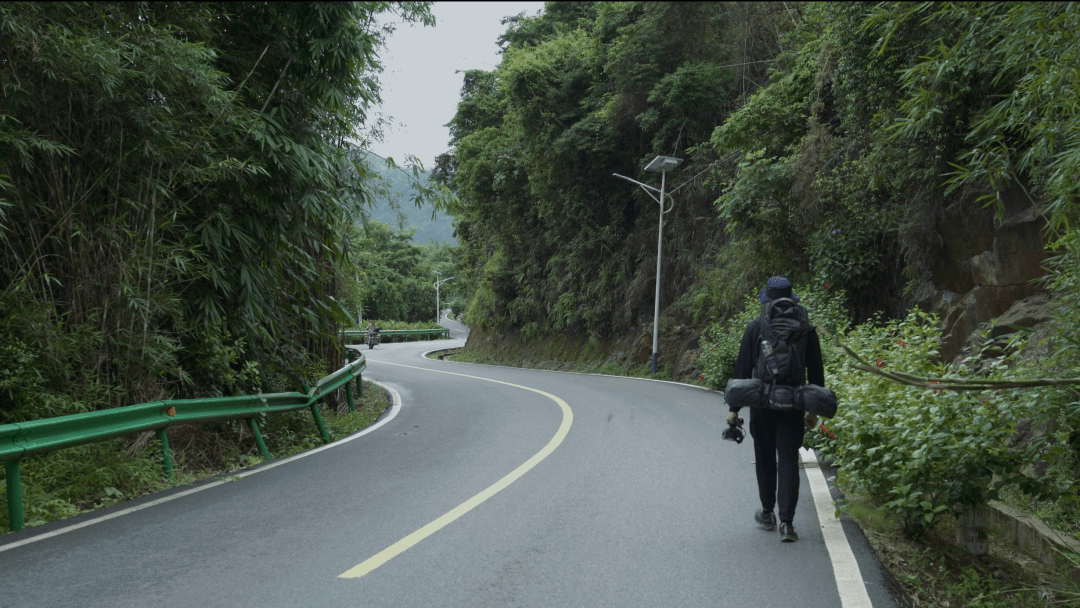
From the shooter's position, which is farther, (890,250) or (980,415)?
(890,250)

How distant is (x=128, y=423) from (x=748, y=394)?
5342mm

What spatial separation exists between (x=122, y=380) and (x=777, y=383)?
6.23m

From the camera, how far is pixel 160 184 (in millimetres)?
7293

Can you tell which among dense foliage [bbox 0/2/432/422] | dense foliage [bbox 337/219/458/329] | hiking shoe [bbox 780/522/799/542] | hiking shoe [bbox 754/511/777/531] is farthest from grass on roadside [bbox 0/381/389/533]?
dense foliage [bbox 337/219/458/329]

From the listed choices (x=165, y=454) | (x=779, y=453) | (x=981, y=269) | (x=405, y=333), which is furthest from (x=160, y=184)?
(x=405, y=333)

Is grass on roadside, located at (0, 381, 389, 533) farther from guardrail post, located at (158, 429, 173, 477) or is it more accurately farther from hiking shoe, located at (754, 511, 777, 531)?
hiking shoe, located at (754, 511, 777, 531)

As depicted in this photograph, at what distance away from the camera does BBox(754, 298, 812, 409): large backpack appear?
16.5 feet

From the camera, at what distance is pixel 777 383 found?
16.7 feet

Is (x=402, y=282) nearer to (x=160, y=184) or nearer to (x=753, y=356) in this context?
(x=160, y=184)

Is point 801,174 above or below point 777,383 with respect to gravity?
above

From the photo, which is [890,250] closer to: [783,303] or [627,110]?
[783,303]

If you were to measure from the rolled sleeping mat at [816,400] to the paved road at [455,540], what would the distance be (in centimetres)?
92

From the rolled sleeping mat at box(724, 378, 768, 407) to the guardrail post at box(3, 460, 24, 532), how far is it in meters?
5.10

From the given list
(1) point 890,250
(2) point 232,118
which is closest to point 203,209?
(2) point 232,118
